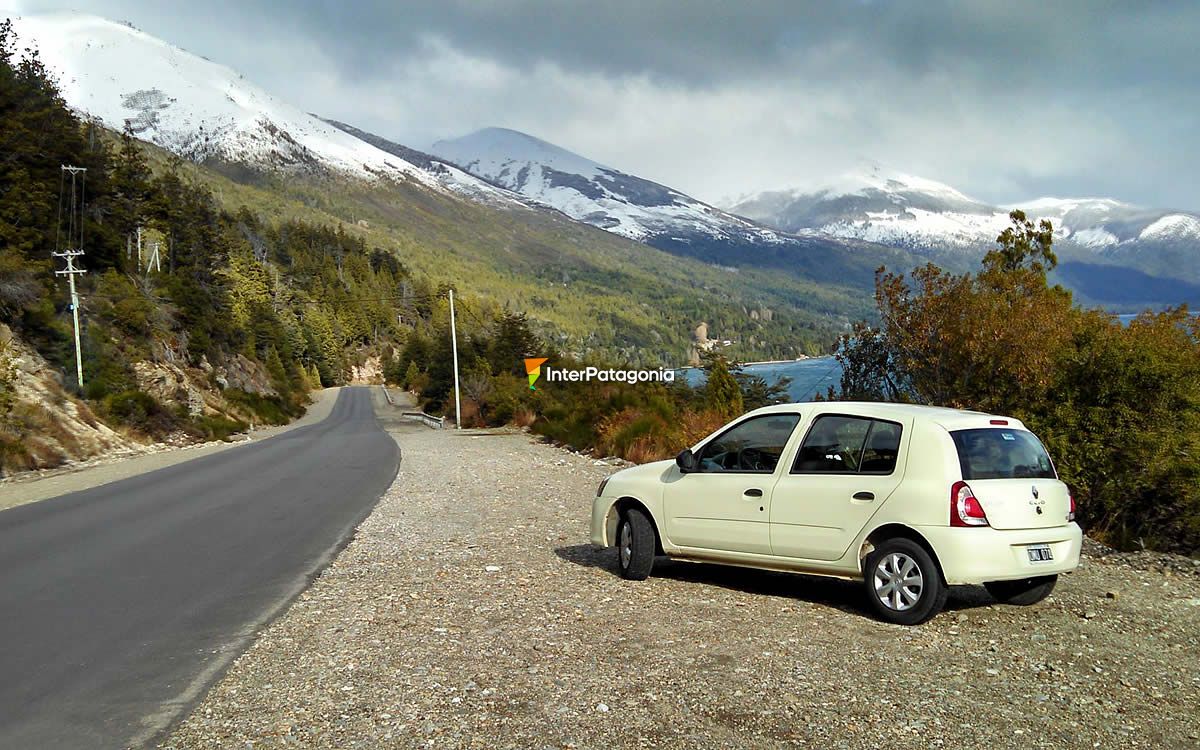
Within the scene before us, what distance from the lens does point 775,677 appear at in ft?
18.1

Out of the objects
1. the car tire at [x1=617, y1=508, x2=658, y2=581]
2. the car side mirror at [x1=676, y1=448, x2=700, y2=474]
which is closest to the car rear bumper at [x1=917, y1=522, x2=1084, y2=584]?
the car side mirror at [x1=676, y1=448, x2=700, y2=474]

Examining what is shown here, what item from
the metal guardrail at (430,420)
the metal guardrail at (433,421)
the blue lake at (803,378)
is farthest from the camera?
the metal guardrail at (430,420)

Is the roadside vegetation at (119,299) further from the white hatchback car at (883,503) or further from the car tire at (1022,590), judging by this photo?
the car tire at (1022,590)

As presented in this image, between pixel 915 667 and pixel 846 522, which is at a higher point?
pixel 846 522

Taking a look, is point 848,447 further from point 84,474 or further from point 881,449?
point 84,474

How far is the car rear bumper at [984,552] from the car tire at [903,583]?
0.12 metres

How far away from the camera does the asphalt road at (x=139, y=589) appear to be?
17.1ft

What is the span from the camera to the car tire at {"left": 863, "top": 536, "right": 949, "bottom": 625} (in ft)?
21.5

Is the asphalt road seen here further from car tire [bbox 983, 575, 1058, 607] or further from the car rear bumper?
car tire [bbox 983, 575, 1058, 607]

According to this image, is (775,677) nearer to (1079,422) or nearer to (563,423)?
(1079,422)

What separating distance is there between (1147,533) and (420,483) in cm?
1277

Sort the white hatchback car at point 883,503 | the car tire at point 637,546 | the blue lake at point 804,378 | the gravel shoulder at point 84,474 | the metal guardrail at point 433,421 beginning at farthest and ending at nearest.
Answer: the metal guardrail at point 433,421 < the blue lake at point 804,378 < the gravel shoulder at point 84,474 < the car tire at point 637,546 < the white hatchback car at point 883,503

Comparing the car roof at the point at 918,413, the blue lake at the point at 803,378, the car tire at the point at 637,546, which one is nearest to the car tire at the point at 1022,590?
the car roof at the point at 918,413

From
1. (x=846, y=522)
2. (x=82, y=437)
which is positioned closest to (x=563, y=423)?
(x=82, y=437)
